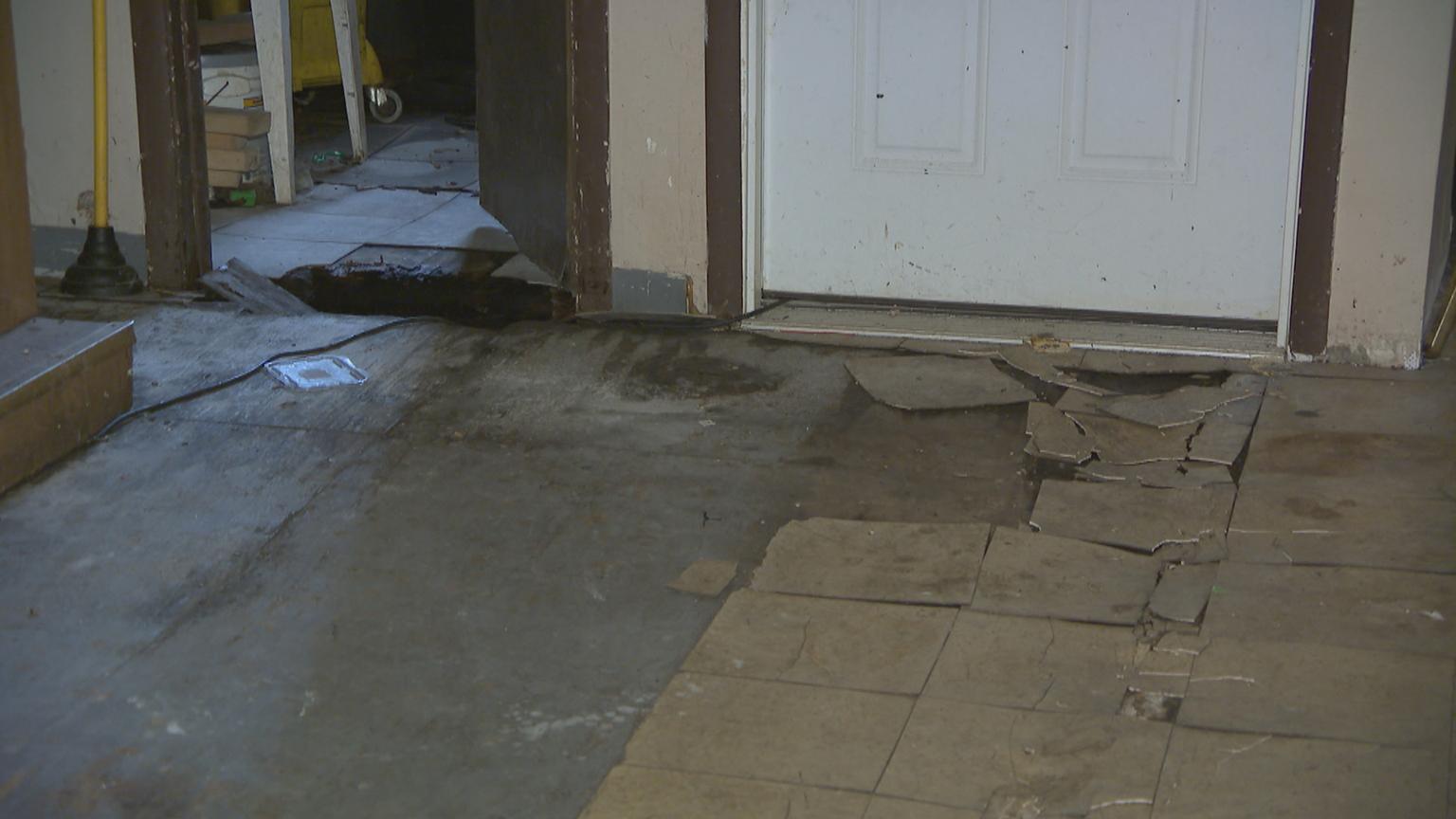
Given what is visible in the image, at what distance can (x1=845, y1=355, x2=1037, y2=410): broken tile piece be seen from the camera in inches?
178

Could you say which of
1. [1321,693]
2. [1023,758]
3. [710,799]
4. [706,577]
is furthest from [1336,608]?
[710,799]

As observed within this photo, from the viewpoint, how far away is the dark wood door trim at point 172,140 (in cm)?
558

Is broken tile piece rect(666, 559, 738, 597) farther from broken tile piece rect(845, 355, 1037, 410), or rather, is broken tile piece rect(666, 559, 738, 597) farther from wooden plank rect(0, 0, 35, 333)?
wooden plank rect(0, 0, 35, 333)

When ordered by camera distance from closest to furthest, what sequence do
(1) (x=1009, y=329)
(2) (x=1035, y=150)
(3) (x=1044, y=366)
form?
1. (3) (x=1044, y=366)
2. (2) (x=1035, y=150)
3. (1) (x=1009, y=329)

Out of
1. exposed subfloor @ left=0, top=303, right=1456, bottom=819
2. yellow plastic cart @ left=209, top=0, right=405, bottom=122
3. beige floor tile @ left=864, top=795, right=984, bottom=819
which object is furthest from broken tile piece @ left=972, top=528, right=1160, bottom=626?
yellow plastic cart @ left=209, top=0, right=405, bottom=122

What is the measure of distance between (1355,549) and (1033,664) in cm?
94

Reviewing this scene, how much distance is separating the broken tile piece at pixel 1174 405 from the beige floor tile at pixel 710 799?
2015mm

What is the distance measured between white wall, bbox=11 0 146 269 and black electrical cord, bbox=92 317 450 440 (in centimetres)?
120

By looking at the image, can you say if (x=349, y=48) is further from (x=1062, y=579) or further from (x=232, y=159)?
(x=1062, y=579)

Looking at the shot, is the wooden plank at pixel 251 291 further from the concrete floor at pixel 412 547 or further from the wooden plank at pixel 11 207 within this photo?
the wooden plank at pixel 11 207

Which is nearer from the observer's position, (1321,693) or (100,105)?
(1321,693)

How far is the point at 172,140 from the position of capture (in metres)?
5.68

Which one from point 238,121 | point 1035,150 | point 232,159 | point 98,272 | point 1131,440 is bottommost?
point 1131,440

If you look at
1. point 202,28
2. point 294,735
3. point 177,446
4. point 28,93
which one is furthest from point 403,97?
point 294,735
